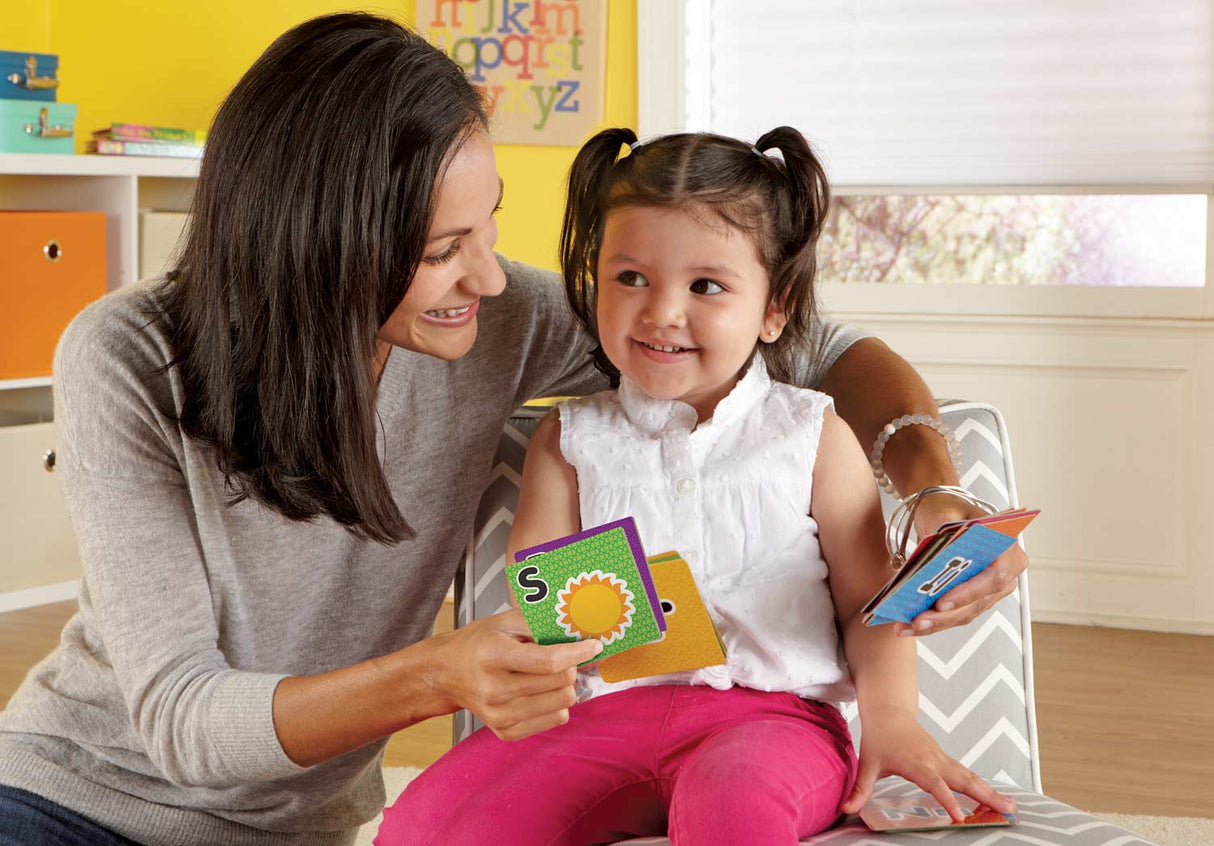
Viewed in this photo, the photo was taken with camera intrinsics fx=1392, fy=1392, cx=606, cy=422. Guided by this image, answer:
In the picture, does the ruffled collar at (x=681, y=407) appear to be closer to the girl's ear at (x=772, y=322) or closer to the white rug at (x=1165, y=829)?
the girl's ear at (x=772, y=322)

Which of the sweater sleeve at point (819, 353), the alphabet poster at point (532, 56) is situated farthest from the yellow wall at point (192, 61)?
the sweater sleeve at point (819, 353)

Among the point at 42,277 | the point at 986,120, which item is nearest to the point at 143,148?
the point at 42,277

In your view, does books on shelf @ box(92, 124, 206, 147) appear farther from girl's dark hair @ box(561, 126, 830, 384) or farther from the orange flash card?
the orange flash card

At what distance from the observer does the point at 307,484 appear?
1.33 metres

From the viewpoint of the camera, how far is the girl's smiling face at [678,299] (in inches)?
56.2

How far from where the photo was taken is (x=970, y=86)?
3.70 m

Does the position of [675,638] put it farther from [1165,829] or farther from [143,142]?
[143,142]

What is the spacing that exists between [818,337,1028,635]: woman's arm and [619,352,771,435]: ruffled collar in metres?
0.12

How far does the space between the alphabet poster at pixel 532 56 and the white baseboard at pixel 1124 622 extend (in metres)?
1.83

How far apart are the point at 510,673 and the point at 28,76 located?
3.18 m

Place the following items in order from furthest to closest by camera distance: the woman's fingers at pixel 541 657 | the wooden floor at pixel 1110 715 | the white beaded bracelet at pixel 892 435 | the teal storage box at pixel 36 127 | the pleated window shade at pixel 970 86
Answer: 1. the teal storage box at pixel 36 127
2. the pleated window shade at pixel 970 86
3. the wooden floor at pixel 1110 715
4. the white beaded bracelet at pixel 892 435
5. the woman's fingers at pixel 541 657

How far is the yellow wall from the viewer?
13.1 ft

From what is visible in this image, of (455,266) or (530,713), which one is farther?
(455,266)

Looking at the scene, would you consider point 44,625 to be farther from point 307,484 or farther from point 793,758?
point 793,758
